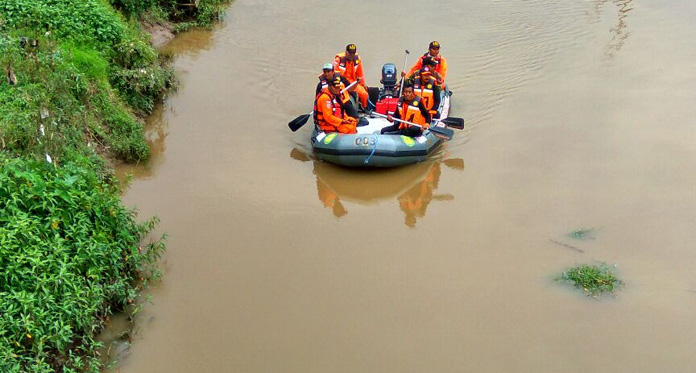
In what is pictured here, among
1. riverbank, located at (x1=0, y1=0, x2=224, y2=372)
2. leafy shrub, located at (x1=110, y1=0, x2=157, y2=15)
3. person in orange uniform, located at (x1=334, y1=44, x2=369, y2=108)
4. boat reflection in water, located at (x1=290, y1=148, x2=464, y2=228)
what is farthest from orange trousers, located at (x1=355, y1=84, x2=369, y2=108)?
leafy shrub, located at (x1=110, y1=0, x2=157, y2=15)

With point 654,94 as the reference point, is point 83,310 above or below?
below

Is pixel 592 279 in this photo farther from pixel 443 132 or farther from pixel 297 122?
pixel 297 122

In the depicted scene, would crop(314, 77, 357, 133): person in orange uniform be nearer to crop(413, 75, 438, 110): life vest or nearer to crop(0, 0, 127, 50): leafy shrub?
crop(413, 75, 438, 110): life vest

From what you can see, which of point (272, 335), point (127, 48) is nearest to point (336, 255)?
point (272, 335)

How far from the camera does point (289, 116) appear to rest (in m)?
10.3

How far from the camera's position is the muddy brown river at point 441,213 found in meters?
6.44

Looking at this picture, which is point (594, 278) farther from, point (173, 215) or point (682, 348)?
point (173, 215)

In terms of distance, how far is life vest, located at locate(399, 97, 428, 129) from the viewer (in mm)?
8992

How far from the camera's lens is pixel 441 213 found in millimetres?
8367

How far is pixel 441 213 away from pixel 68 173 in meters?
4.21

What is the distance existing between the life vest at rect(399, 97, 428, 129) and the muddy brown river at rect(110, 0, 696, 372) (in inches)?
24.6

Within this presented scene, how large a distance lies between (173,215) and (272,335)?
7.68 feet

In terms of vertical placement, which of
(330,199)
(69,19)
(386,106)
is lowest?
(330,199)

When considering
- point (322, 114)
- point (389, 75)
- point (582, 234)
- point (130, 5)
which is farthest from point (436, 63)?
point (130, 5)
